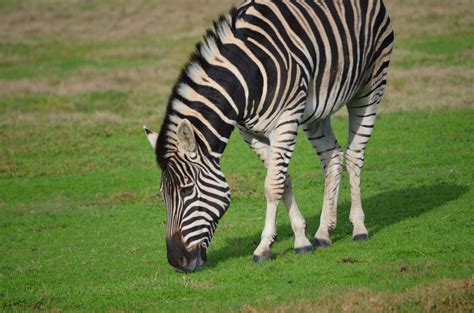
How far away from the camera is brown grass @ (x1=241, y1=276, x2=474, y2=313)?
8078mm

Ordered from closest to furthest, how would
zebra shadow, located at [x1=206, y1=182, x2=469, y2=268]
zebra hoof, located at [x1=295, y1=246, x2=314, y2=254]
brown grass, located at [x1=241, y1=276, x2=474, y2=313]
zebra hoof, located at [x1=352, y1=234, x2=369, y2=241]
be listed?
brown grass, located at [x1=241, y1=276, x2=474, y2=313] < zebra hoof, located at [x1=295, y1=246, x2=314, y2=254] < zebra hoof, located at [x1=352, y1=234, x2=369, y2=241] < zebra shadow, located at [x1=206, y1=182, x2=469, y2=268]

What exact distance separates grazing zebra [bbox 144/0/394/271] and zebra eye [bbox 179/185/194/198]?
0.5 inches

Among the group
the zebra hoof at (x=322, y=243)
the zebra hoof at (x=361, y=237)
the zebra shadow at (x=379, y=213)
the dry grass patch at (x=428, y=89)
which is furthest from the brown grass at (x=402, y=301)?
the dry grass patch at (x=428, y=89)

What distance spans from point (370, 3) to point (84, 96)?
58.2 ft

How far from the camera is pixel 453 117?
20.3 m

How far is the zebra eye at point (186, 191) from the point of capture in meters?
9.89

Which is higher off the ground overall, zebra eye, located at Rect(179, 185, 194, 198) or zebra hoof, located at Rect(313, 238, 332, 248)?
zebra eye, located at Rect(179, 185, 194, 198)

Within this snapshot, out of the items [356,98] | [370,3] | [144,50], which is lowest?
[144,50]

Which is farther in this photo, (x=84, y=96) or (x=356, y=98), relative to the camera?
(x=84, y=96)

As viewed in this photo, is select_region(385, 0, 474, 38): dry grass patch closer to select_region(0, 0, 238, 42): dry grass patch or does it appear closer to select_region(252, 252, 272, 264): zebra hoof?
select_region(0, 0, 238, 42): dry grass patch

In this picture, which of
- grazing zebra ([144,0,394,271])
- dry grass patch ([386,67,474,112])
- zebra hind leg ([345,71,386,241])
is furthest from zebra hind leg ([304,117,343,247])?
dry grass patch ([386,67,474,112])

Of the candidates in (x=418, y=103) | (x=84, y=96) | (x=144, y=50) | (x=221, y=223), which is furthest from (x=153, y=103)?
(x=221, y=223)

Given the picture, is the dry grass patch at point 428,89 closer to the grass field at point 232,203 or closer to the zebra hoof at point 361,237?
the grass field at point 232,203

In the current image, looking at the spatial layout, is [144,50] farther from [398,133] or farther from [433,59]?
[398,133]
